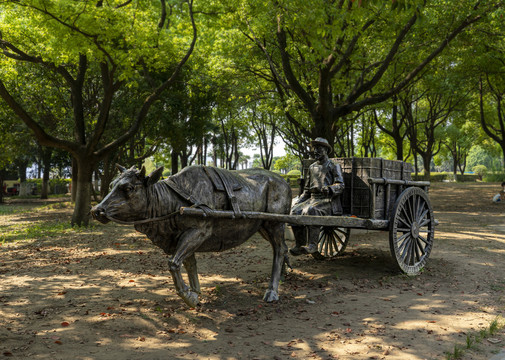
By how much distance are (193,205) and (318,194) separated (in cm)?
292

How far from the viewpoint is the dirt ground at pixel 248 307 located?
14.8 feet

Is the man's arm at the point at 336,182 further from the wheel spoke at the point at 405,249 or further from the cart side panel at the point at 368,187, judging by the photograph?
the wheel spoke at the point at 405,249

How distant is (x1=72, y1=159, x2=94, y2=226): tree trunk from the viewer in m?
14.3

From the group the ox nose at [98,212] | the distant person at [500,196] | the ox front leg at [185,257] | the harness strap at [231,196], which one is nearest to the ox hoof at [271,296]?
the ox front leg at [185,257]

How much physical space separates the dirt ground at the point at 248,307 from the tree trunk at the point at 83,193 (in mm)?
4000

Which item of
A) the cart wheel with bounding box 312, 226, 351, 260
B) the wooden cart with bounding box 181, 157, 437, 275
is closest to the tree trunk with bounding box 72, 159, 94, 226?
the cart wheel with bounding box 312, 226, 351, 260

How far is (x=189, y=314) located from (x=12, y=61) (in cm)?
1619

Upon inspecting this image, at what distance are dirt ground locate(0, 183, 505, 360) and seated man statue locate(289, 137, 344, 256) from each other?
2.80 ft

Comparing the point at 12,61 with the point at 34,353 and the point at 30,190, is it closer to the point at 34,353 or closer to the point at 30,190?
the point at 34,353

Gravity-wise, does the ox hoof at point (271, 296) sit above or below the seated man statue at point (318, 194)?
below

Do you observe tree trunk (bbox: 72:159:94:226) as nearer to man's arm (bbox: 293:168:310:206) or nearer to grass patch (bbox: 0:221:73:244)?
grass patch (bbox: 0:221:73:244)

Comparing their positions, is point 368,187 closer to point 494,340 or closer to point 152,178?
point 494,340

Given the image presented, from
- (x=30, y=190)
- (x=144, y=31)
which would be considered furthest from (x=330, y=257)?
(x=30, y=190)

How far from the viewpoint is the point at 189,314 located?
5551 mm
